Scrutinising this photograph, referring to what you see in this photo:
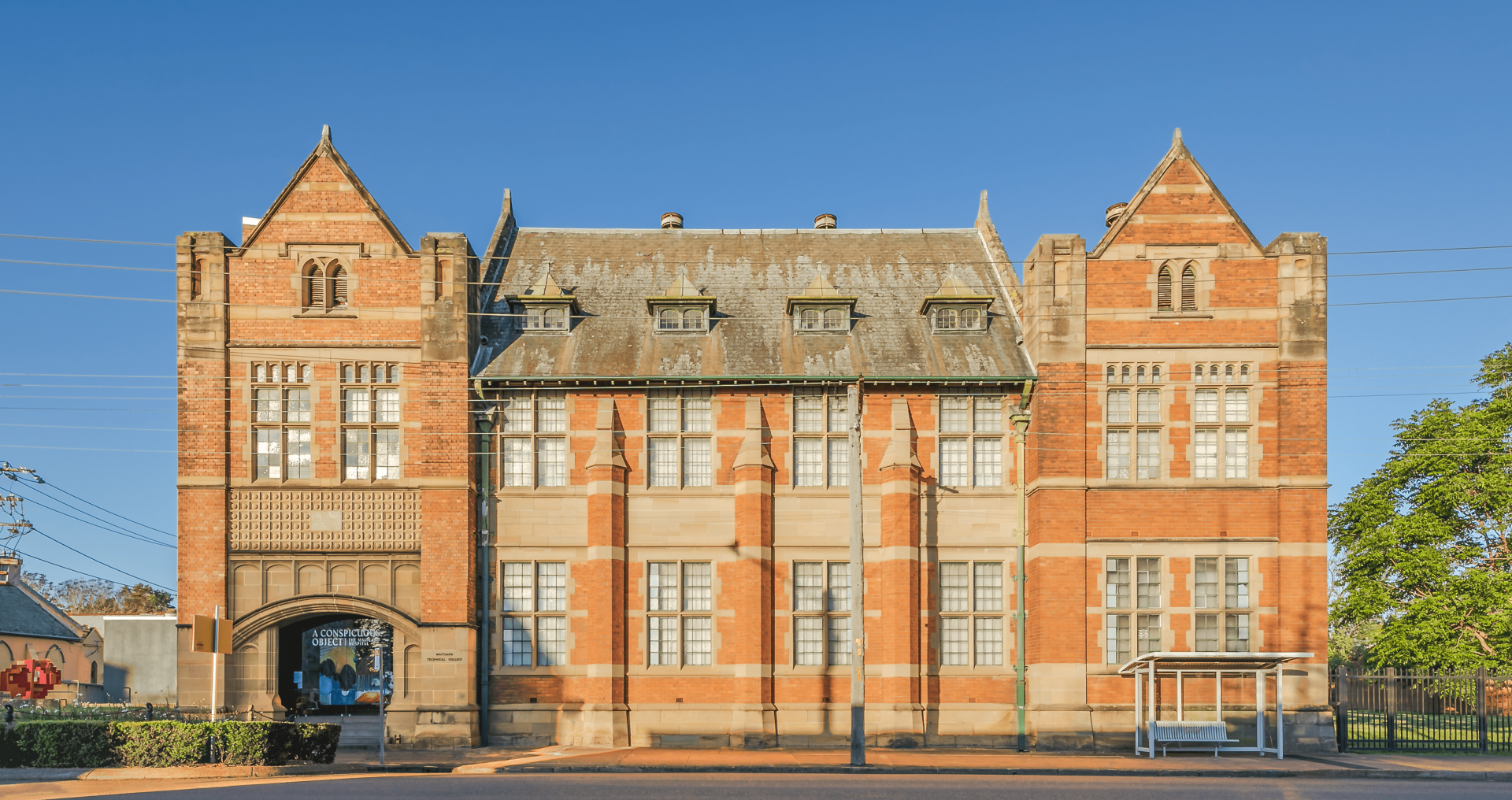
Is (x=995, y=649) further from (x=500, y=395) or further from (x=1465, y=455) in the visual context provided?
(x=1465, y=455)

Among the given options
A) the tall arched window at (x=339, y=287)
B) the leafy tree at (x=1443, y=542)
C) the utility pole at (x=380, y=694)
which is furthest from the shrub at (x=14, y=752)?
the leafy tree at (x=1443, y=542)

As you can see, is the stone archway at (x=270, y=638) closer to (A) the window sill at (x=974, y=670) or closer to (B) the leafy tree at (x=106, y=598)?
(A) the window sill at (x=974, y=670)

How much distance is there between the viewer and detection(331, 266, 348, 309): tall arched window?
3080cm

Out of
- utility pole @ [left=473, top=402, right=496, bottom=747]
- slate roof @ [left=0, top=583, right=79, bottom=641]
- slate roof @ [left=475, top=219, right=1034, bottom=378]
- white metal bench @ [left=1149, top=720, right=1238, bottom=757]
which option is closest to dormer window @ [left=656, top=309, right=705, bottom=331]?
slate roof @ [left=475, top=219, right=1034, bottom=378]

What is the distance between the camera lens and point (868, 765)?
25.7 meters

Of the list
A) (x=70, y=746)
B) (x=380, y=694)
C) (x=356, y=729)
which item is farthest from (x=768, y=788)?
(x=70, y=746)

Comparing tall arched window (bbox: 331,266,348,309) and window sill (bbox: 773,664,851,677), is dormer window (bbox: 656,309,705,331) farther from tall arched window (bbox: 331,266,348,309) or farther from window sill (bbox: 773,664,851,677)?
window sill (bbox: 773,664,851,677)

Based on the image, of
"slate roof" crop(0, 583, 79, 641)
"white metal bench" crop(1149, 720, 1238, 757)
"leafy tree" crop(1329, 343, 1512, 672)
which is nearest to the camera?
"white metal bench" crop(1149, 720, 1238, 757)

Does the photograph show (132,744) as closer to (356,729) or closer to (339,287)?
(356,729)

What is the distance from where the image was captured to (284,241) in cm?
3058

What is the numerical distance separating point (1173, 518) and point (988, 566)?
4806 millimetres

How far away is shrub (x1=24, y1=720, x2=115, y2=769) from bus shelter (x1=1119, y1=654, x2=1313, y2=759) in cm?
2229

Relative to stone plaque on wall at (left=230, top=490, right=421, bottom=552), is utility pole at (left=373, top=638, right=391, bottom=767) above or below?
below

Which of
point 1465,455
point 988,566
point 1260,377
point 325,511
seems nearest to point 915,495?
point 988,566
